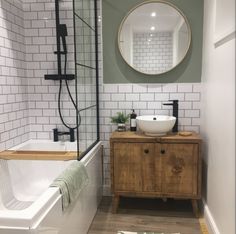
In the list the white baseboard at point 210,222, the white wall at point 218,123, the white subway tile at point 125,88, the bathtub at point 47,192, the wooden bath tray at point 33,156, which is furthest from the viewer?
the white subway tile at point 125,88

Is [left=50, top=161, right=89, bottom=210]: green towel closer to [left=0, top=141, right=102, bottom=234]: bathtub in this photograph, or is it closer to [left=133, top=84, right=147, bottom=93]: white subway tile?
[left=0, top=141, right=102, bottom=234]: bathtub

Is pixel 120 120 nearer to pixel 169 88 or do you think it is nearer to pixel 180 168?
pixel 169 88

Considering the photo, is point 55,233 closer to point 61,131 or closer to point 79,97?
point 79,97

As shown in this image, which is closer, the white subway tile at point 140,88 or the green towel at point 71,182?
the green towel at point 71,182

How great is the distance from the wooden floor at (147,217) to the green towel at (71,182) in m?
0.61

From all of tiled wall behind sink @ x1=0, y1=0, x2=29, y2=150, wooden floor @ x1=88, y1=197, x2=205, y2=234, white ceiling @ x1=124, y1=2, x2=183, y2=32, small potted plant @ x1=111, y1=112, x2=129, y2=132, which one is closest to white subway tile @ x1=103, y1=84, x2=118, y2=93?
small potted plant @ x1=111, y1=112, x2=129, y2=132

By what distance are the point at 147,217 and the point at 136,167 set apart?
53 cm

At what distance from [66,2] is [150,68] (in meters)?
1.16

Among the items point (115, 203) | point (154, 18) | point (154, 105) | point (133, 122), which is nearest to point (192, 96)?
point (154, 105)

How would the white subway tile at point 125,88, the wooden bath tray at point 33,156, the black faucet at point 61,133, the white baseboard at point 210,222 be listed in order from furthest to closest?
the white subway tile at point 125,88 → the black faucet at point 61,133 → the wooden bath tray at point 33,156 → the white baseboard at point 210,222

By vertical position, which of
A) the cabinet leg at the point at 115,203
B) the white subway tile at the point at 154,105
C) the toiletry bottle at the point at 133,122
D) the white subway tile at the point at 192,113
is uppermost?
the white subway tile at the point at 154,105

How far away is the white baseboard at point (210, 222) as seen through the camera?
2205 millimetres

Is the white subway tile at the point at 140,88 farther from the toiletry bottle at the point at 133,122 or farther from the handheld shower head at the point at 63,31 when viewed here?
the handheld shower head at the point at 63,31

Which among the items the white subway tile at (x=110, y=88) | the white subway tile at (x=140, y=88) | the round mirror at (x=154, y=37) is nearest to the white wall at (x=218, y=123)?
the round mirror at (x=154, y=37)
